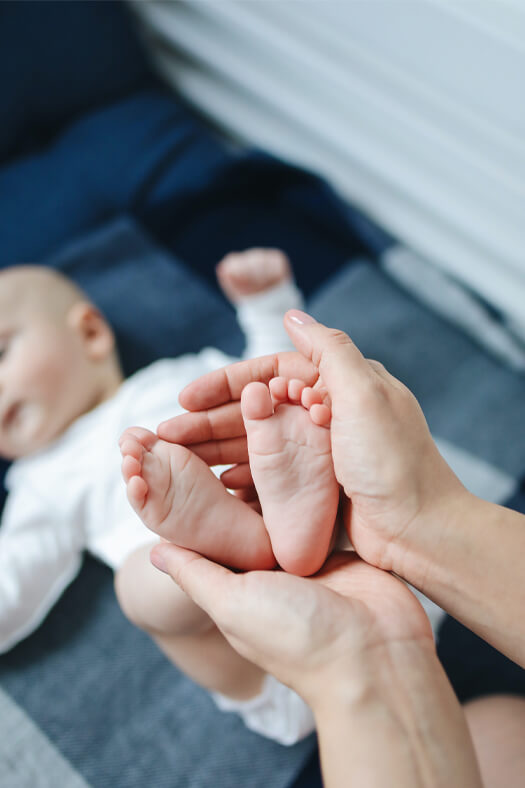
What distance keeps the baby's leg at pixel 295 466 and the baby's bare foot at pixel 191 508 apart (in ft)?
0.13

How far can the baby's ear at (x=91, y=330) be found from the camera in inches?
37.5

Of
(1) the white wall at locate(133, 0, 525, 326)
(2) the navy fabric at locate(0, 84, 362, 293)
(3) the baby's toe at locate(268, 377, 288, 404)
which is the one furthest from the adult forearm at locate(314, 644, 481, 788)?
(2) the navy fabric at locate(0, 84, 362, 293)

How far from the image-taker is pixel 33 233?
1149mm

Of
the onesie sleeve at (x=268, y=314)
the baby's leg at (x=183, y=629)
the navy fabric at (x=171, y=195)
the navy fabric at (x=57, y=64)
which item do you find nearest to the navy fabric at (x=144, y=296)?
the navy fabric at (x=171, y=195)

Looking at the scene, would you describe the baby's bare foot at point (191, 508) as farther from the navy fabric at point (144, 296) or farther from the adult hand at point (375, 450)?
the navy fabric at point (144, 296)

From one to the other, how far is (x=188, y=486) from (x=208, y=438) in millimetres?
65

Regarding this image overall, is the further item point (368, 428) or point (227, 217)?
point (227, 217)

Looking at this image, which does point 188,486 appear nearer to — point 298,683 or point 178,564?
point 178,564

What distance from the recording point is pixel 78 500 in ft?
2.82

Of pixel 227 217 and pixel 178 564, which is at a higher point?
pixel 178 564

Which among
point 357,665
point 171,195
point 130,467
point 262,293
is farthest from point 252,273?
point 357,665

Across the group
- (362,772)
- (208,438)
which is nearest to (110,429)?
(208,438)

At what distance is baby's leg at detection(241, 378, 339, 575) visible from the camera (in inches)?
20.3

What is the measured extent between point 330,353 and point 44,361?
51cm
